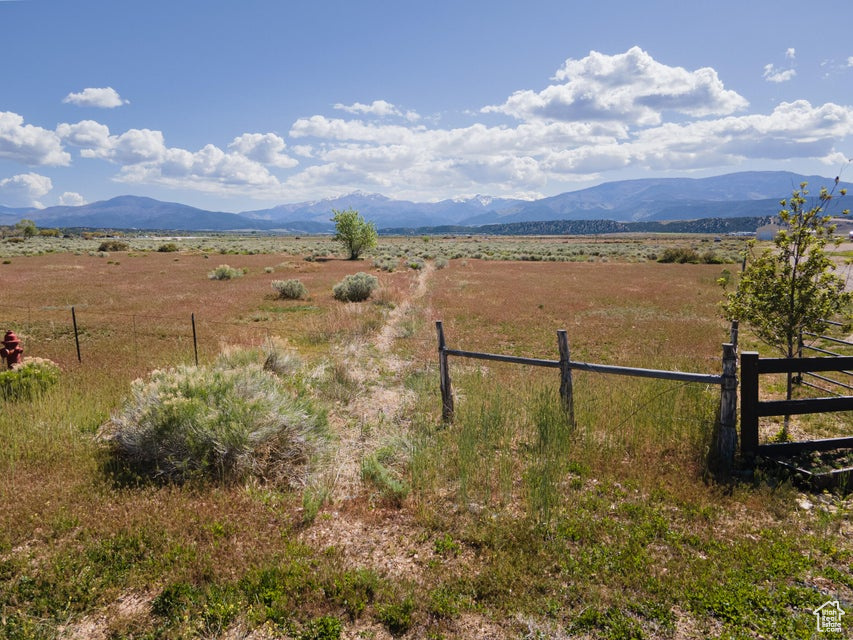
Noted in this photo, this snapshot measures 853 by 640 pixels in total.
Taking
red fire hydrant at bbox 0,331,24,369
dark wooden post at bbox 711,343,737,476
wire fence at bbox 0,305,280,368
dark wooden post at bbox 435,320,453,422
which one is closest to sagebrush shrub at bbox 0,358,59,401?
red fire hydrant at bbox 0,331,24,369

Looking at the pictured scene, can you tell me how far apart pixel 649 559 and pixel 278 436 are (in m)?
5.07

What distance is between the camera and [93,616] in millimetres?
4145

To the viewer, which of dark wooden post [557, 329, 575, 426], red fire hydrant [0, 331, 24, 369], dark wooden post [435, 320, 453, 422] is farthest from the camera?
red fire hydrant [0, 331, 24, 369]

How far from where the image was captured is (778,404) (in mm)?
6324

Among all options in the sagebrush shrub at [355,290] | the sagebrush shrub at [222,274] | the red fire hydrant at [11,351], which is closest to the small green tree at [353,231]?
Answer: the sagebrush shrub at [222,274]

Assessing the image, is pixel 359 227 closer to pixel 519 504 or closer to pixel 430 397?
pixel 430 397

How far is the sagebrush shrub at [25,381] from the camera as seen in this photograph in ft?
29.9

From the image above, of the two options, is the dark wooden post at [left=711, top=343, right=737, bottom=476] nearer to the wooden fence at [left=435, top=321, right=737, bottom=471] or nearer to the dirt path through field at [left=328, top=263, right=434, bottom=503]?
the wooden fence at [left=435, top=321, right=737, bottom=471]

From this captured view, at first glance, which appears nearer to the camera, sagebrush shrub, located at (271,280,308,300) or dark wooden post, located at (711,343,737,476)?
dark wooden post, located at (711,343,737,476)

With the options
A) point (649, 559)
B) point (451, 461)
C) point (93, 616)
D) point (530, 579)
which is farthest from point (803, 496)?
point (93, 616)

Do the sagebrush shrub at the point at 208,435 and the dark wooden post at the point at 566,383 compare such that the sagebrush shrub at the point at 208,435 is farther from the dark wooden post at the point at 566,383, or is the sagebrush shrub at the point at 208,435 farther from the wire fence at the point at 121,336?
the wire fence at the point at 121,336

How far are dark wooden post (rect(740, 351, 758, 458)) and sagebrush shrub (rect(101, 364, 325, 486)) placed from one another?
6135 millimetres

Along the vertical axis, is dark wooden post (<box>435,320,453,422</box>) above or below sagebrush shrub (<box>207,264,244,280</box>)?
below

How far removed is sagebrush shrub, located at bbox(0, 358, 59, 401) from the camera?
9125mm
